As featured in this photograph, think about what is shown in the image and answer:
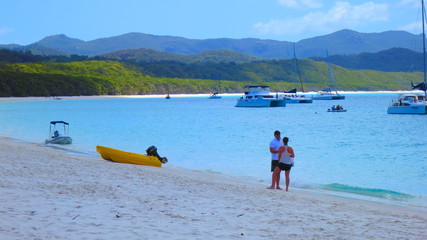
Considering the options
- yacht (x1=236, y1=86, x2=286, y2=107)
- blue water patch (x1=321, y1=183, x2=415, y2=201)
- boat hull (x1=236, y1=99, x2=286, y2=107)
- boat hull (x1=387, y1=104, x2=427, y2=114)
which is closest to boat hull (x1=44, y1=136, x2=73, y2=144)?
blue water patch (x1=321, y1=183, x2=415, y2=201)

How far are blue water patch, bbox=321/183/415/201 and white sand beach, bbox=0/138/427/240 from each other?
363 cm

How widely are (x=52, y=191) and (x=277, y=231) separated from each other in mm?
5628

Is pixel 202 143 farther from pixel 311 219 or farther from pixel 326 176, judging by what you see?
pixel 311 219

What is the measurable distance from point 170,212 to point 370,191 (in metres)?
10.3

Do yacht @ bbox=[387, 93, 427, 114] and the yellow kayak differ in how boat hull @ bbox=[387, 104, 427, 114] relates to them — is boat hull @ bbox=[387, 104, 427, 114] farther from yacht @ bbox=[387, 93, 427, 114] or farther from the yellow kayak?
the yellow kayak

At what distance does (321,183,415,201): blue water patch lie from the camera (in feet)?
58.4

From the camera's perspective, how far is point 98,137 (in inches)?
1714

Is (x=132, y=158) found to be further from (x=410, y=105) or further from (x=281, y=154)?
(x=410, y=105)

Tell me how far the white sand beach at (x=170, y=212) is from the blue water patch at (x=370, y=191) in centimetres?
363

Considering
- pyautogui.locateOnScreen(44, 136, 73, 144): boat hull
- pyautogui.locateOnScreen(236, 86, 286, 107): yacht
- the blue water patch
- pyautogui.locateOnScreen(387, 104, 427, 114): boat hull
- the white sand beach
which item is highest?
pyautogui.locateOnScreen(236, 86, 286, 107): yacht

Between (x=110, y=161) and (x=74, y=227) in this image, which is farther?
(x=110, y=161)

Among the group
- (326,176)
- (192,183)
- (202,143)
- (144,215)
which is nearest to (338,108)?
(202,143)

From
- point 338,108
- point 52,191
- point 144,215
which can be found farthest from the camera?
point 338,108

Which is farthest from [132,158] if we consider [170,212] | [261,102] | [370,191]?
[261,102]
